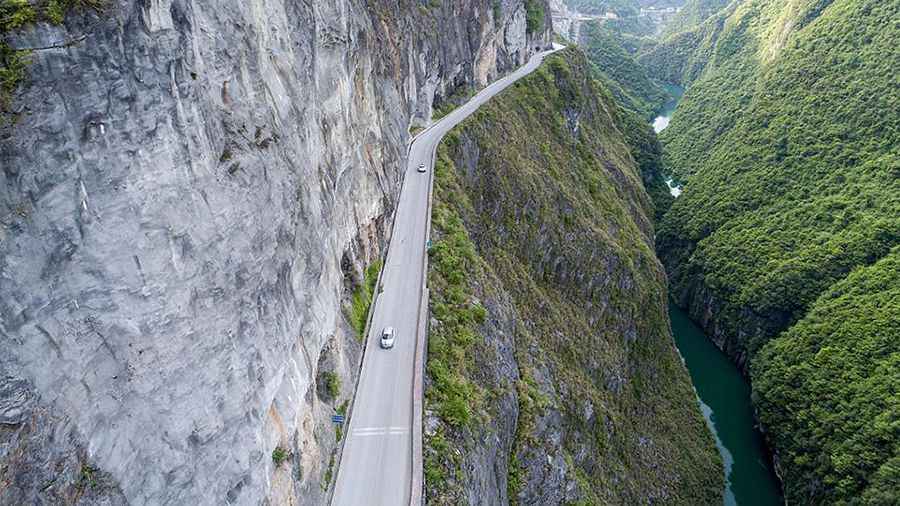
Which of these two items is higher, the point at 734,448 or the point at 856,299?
the point at 856,299

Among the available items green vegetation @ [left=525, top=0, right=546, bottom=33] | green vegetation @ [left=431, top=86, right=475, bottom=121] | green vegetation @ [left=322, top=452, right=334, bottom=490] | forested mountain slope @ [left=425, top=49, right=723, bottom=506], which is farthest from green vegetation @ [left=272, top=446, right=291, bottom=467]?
green vegetation @ [left=525, top=0, right=546, bottom=33]

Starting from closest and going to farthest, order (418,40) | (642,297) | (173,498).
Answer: (173,498) < (418,40) < (642,297)

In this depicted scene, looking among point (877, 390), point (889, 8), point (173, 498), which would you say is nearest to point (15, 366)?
point (173, 498)

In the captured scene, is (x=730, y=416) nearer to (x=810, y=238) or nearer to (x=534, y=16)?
(x=810, y=238)

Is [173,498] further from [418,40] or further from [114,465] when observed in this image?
[418,40]

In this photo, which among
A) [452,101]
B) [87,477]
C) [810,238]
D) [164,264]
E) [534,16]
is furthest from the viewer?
[534,16]

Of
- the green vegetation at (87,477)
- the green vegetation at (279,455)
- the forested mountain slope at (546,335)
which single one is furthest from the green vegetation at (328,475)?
the green vegetation at (87,477)

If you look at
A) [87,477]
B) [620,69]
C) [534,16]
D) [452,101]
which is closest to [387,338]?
[87,477]
